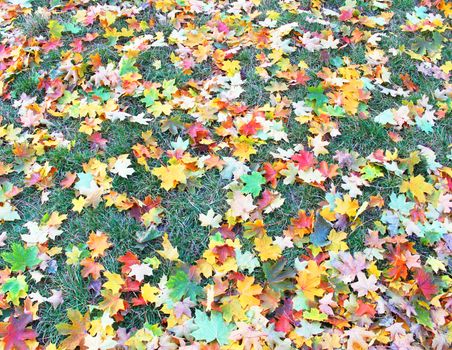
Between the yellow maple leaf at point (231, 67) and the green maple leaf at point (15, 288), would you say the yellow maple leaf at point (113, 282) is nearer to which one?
the green maple leaf at point (15, 288)

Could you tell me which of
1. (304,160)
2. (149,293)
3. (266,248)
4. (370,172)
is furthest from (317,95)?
(149,293)

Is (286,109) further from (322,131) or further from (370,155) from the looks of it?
(370,155)

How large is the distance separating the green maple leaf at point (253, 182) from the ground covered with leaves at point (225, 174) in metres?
0.02

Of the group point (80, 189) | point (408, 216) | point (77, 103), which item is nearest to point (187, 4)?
point (77, 103)

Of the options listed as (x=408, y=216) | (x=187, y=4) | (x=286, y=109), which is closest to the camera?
(x=408, y=216)

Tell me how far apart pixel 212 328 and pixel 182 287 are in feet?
0.92

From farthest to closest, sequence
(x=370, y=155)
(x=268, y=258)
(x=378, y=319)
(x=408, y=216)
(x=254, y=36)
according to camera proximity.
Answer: (x=254, y=36)
(x=370, y=155)
(x=408, y=216)
(x=268, y=258)
(x=378, y=319)

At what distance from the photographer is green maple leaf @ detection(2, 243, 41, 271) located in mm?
2484

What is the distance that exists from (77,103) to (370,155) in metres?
2.14

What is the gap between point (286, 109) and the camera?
3316 mm

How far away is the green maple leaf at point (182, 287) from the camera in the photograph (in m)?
2.36

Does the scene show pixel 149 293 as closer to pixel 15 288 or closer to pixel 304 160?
pixel 15 288

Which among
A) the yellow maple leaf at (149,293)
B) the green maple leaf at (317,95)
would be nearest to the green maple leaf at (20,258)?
the yellow maple leaf at (149,293)

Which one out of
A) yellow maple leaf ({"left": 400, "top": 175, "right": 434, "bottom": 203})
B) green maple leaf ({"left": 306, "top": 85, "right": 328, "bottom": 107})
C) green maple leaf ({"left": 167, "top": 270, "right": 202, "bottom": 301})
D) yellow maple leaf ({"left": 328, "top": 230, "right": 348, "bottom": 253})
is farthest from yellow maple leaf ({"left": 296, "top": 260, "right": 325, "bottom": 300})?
green maple leaf ({"left": 306, "top": 85, "right": 328, "bottom": 107})
